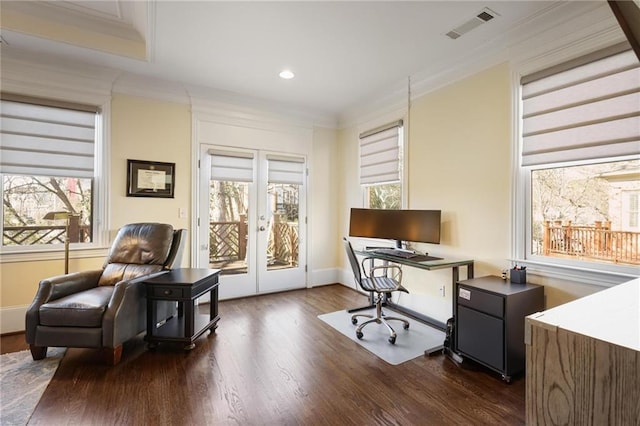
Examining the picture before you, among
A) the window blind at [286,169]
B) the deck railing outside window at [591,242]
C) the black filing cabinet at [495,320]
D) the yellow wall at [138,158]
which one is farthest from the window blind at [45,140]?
the deck railing outside window at [591,242]

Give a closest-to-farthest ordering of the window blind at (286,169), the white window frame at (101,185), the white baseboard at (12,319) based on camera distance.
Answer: the white baseboard at (12,319)
the white window frame at (101,185)
the window blind at (286,169)

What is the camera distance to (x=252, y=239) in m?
4.27

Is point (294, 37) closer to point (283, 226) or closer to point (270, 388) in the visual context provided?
point (283, 226)

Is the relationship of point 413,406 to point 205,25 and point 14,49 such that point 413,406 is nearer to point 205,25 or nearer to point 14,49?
point 205,25

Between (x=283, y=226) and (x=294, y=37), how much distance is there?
258 centimetres

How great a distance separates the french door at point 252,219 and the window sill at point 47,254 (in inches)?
42.8

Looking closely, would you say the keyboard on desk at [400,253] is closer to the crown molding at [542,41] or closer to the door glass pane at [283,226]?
the door glass pane at [283,226]

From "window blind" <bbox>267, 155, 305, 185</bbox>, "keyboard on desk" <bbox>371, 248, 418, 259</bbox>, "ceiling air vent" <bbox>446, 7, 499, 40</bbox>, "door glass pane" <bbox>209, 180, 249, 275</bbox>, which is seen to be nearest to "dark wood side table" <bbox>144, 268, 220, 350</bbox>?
"door glass pane" <bbox>209, 180, 249, 275</bbox>

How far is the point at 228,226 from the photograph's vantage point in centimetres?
415

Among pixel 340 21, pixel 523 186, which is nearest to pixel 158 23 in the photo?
pixel 340 21

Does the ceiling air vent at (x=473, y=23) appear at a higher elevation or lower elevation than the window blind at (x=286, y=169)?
higher

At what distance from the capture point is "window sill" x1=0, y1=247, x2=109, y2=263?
9.78 ft

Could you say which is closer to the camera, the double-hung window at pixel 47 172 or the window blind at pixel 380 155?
the double-hung window at pixel 47 172

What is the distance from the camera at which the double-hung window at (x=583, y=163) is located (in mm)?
2025
